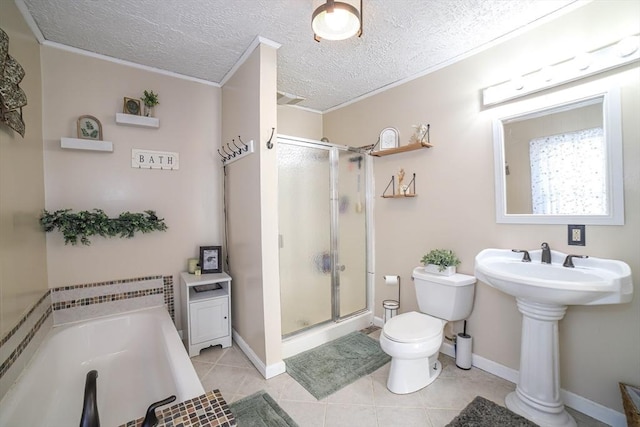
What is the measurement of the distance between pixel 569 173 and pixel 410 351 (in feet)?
4.98

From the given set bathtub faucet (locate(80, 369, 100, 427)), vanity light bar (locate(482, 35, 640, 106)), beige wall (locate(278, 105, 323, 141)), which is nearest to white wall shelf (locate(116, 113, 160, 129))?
beige wall (locate(278, 105, 323, 141))

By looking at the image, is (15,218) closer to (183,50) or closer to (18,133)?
(18,133)

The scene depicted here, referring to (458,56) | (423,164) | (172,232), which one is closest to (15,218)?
(172,232)

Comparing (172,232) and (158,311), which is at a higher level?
(172,232)

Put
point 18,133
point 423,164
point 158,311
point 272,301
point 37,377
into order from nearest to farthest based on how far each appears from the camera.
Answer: point 37,377 < point 18,133 < point 272,301 < point 158,311 < point 423,164

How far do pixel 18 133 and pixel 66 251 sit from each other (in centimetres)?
95

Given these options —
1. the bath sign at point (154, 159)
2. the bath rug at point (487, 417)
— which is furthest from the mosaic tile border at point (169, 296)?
the bath rug at point (487, 417)

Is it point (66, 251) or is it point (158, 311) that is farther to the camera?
point (158, 311)

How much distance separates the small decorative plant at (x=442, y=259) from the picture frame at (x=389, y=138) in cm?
107

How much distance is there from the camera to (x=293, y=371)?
6.91ft

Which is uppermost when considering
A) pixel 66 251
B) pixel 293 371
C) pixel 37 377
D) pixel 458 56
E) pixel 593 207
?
pixel 458 56

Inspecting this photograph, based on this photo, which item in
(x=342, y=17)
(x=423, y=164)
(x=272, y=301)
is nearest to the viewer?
(x=342, y=17)

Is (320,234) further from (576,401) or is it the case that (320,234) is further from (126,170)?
(576,401)

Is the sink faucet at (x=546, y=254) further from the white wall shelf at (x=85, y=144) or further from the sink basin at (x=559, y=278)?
the white wall shelf at (x=85, y=144)
